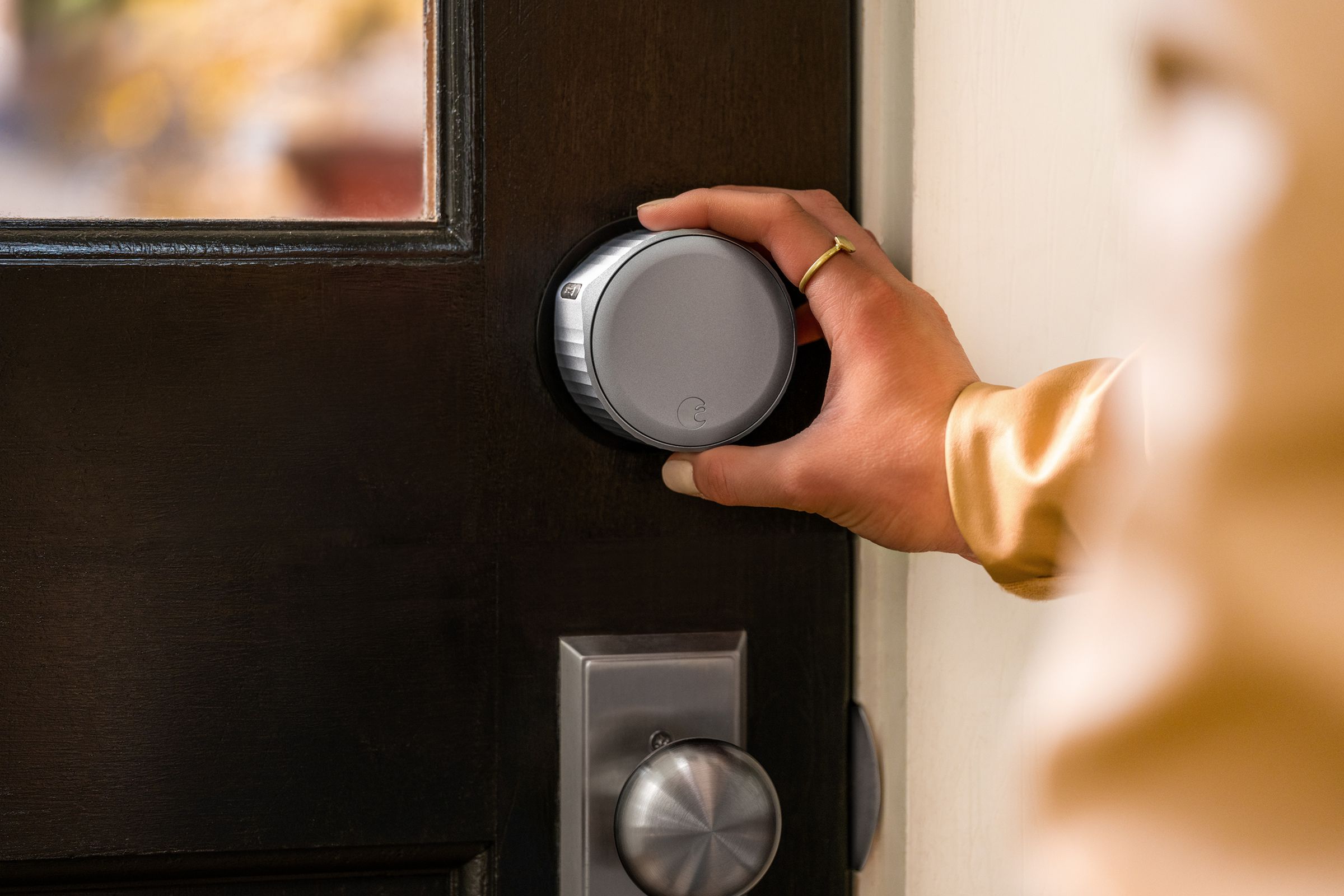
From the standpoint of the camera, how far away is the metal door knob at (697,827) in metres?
0.35

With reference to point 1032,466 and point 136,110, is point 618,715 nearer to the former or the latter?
point 1032,466

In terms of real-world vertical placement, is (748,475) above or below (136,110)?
below

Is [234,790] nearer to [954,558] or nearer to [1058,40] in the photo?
[954,558]

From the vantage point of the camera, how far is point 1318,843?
0.41 feet

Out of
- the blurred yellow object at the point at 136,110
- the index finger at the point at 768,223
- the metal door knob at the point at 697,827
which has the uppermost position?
the blurred yellow object at the point at 136,110

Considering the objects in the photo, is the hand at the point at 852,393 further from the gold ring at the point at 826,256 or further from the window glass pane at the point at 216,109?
the window glass pane at the point at 216,109

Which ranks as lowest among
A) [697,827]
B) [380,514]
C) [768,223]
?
[697,827]

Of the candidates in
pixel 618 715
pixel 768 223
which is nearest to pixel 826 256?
pixel 768 223

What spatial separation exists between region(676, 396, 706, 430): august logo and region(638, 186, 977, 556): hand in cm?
2

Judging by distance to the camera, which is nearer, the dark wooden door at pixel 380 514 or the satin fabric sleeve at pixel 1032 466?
the satin fabric sleeve at pixel 1032 466

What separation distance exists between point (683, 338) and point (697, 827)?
0.18 metres

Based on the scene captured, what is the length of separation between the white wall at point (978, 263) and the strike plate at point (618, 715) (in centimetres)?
6

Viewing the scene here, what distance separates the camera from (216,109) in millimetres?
384

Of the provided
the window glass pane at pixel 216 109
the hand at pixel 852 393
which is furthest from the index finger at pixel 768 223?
the window glass pane at pixel 216 109
